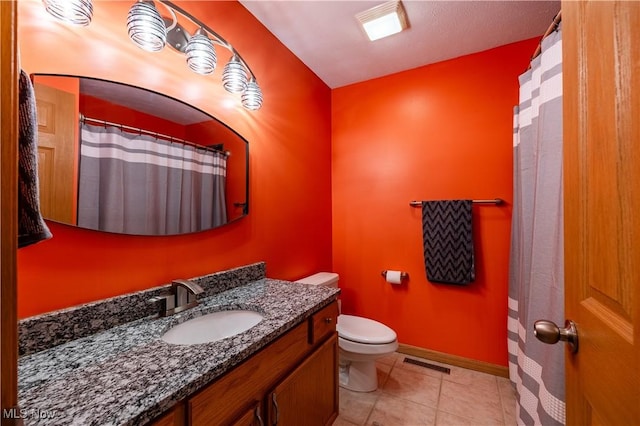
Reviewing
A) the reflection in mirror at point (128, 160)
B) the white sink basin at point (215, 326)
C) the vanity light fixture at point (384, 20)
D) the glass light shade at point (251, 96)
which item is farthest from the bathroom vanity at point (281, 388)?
the vanity light fixture at point (384, 20)

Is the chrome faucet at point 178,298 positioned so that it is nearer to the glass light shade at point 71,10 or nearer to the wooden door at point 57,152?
the wooden door at point 57,152

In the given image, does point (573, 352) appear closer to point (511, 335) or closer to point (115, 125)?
point (511, 335)

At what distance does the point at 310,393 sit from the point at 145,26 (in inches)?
64.6

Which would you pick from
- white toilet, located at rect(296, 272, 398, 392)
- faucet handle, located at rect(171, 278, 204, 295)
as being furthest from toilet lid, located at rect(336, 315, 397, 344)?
faucet handle, located at rect(171, 278, 204, 295)

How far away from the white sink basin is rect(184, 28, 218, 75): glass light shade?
44.3 inches

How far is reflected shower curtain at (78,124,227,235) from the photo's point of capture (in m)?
0.95

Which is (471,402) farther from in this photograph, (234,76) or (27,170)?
(234,76)

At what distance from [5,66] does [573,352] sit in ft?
→ 3.82

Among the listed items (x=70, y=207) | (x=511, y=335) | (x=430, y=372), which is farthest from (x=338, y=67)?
(x=430, y=372)

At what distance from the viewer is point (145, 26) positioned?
0.97 m

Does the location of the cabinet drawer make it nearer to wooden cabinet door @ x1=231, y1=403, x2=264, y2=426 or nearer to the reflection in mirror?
wooden cabinet door @ x1=231, y1=403, x2=264, y2=426

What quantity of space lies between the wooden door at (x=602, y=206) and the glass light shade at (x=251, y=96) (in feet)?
4.22

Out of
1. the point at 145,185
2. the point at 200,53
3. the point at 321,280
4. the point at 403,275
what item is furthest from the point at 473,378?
the point at 200,53

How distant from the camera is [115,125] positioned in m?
1.02
